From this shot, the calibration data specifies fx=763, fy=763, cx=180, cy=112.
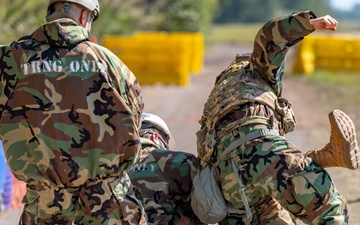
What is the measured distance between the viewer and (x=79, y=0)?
4.54 metres

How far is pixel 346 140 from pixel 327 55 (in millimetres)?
18208

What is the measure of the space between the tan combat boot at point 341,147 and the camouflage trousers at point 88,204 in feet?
4.24

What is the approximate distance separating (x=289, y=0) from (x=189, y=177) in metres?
122

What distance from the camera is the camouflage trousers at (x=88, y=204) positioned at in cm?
451

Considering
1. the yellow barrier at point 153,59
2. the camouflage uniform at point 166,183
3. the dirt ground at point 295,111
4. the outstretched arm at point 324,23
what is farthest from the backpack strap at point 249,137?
the yellow barrier at point 153,59

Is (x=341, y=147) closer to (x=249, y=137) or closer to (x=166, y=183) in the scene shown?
(x=249, y=137)

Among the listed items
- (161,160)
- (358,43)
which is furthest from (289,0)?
(161,160)

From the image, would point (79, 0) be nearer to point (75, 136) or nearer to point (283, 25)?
point (75, 136)

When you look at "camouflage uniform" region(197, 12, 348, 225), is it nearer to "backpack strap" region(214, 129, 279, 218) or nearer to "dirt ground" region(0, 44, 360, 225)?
"backpack strap" region(214, 129, 279, 218)

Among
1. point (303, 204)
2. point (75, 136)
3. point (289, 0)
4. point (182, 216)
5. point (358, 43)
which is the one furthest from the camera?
point (289, 0)

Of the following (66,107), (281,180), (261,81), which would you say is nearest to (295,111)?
(261,81)

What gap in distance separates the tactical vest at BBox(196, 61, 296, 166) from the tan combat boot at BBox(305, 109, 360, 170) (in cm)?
42

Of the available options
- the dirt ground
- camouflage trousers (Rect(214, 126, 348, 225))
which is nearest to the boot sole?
camouflage trousers (Rect(214, 126, 348, 225))

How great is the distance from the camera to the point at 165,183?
17.8 ft
